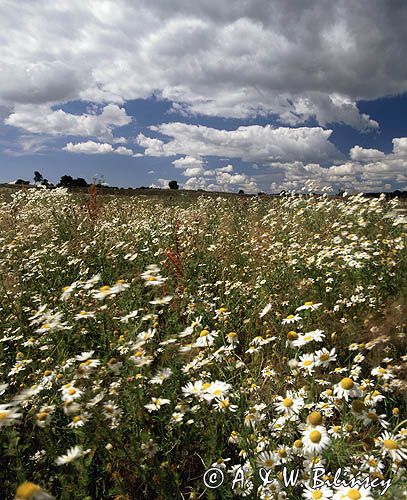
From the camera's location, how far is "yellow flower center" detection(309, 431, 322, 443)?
4.87 feet

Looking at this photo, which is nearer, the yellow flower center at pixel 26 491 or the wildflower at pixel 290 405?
the yellow flower center at pixel 26 491

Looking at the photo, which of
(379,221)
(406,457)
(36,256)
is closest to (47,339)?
(406,457)

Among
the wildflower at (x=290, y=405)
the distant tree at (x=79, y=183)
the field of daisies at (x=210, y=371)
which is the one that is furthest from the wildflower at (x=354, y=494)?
the distant tree at (x=79, y=183)

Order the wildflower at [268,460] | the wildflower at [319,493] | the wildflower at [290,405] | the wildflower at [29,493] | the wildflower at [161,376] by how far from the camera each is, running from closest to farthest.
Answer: the wildflower at [29,493]
the wildflower at [319,493]
the wildflower at [268,460]
the wildflower at [290,405]
the wildflower at [161,376]

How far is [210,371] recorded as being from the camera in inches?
96.2

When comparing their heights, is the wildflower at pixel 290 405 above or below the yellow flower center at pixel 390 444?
below

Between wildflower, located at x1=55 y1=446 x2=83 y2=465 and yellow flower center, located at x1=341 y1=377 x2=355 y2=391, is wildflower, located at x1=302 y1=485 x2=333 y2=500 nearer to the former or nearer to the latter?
yellow flower center, located at x1=341 y1=377 x2=355 y2=391

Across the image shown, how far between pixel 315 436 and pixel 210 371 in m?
1.04

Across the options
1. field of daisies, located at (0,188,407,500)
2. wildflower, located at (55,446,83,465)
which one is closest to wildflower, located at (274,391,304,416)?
field of daisies, located at (0,188,407,500)

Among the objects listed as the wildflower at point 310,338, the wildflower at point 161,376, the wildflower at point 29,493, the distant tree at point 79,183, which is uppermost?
the distant tree at point 79,183

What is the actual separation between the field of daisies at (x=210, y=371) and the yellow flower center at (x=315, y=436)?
20 mm

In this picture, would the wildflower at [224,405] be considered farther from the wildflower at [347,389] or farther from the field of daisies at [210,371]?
the wildflower at [347,389]

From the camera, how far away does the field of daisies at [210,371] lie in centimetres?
165

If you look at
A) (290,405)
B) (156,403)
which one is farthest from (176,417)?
(290,405)
